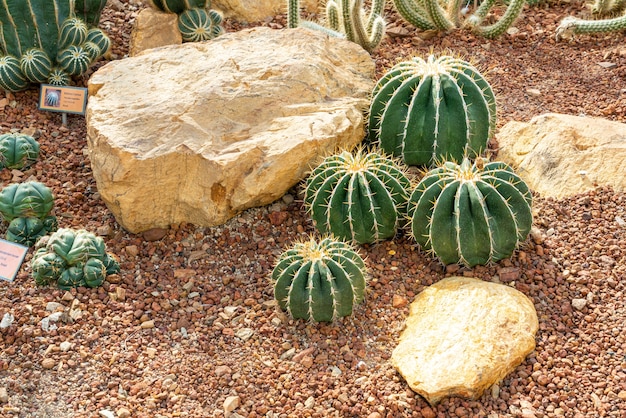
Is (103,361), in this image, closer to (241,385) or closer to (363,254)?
(241,385)

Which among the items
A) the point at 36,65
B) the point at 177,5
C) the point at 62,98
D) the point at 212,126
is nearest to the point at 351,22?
the point at 177,5

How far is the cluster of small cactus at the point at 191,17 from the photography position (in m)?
6.22

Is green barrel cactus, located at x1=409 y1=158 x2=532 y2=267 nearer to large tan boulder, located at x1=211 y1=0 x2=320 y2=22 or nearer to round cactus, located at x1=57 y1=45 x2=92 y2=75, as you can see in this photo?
round cactus, located at x1=57 y1=45 x2=92 y2=75

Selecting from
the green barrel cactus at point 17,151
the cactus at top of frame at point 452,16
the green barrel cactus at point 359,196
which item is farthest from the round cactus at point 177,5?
the green barrel cactus at point 359,196

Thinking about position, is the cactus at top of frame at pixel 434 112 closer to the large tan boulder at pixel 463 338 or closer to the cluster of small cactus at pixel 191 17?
the large tan boulder at pixel 463 338

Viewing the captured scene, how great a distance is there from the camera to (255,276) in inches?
181

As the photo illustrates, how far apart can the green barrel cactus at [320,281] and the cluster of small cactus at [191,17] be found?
262 cm

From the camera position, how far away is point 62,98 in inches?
221

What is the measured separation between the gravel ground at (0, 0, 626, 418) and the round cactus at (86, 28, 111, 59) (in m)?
1.02

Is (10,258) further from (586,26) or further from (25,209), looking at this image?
(586,26)

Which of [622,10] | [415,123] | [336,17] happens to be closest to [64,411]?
[415,123]

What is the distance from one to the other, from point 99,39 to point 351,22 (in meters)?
1.81

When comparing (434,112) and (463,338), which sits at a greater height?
(434,112)

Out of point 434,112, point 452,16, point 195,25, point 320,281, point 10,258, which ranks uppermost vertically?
point 434,112
